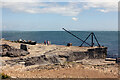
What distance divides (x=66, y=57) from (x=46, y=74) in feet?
23.2

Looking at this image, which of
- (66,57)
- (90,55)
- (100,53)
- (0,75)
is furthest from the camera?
(100,53)

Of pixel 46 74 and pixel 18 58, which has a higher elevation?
pixel 18 58

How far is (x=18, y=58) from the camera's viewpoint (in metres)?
17.1

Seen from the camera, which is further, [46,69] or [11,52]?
[11,52]

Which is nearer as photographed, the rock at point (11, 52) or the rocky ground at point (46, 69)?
the rocky ground at point (46, 69)

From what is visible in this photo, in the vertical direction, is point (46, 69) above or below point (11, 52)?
below

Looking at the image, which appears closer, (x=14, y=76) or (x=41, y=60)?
(x=14, y=76)

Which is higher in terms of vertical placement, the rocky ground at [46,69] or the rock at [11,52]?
the rock at [11,52]

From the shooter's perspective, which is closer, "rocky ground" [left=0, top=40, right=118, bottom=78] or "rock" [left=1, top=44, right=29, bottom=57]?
"rocky ground" [left=0, top=40, right=118, bottom=78]

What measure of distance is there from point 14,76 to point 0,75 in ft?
3.54

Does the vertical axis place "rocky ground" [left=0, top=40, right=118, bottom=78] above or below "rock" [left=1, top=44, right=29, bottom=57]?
below

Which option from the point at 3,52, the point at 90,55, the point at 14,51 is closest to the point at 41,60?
the point at 14,51

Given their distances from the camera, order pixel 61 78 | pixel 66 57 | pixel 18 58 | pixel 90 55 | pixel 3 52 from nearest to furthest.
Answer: pixel 61 78, pixel 18 58, pixel 3 52, pixel 66 57, pixel 90 55

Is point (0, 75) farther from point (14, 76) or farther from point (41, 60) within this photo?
point (41, 60)
